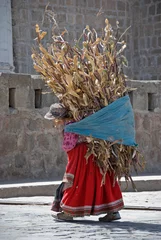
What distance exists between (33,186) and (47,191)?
0.21 meters

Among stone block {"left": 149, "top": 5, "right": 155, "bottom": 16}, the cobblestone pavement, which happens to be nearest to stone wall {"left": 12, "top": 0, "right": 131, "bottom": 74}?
stone block {"left": 149, "top": 5, "right": 155, "bottom": 16}

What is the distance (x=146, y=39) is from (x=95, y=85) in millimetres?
15019

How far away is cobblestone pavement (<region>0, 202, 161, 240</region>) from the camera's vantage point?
21.8 ft

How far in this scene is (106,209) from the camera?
7.89 meters

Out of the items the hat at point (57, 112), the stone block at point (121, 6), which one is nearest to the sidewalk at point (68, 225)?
the hat at point (57, 112)

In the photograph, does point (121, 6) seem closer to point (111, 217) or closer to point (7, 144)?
point (7, 144)

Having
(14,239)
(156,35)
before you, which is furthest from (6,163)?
(156,35)

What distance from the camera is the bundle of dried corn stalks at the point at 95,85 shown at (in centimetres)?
805

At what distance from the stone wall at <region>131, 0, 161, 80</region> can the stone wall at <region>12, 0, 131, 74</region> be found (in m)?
0.23

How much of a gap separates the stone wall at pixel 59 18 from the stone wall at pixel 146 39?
23cm

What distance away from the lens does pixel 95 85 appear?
8.12 m

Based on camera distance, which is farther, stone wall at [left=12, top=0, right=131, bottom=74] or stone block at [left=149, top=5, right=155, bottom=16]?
stone block at [left=149, top=5, right=155, bottom=16]

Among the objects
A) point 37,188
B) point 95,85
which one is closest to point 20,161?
point 37,188

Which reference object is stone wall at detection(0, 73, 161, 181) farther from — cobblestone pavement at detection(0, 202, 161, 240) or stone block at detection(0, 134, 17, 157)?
cobblestone pavement at detection(0, 202, 161, 240)
